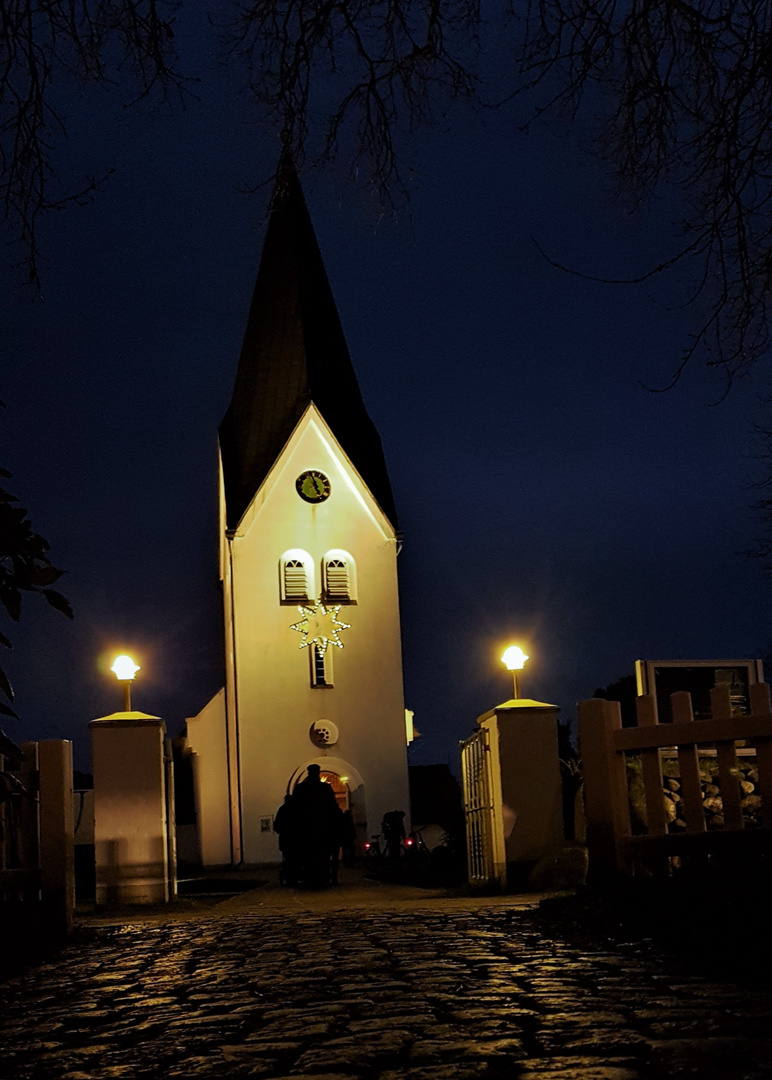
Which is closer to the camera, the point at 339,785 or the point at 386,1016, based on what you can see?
the point at 386,1016

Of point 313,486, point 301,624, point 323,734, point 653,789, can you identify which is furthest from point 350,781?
point 653,789

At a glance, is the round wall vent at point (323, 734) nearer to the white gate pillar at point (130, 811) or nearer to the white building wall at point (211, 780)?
the white building wall at point (211, 780)

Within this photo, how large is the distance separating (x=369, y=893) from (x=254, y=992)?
10228 mm

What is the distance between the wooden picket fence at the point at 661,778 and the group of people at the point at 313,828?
311 inches

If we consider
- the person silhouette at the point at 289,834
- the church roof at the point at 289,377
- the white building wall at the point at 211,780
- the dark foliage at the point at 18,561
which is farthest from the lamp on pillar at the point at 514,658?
the white building wall at the point at 211,780

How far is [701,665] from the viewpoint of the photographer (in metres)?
15.0

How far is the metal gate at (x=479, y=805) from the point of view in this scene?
14.7 meters

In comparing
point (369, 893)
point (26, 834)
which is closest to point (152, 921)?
point (26, 834)

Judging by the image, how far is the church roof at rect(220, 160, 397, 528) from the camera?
3947 centimetres

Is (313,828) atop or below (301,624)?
below

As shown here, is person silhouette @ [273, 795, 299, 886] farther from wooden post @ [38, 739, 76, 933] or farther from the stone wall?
wooden post @ [38, 739, 76, 933]

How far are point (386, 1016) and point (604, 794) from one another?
15.1 ft

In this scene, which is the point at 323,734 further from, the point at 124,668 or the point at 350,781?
the point at 124,668

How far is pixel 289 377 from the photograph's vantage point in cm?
4019
